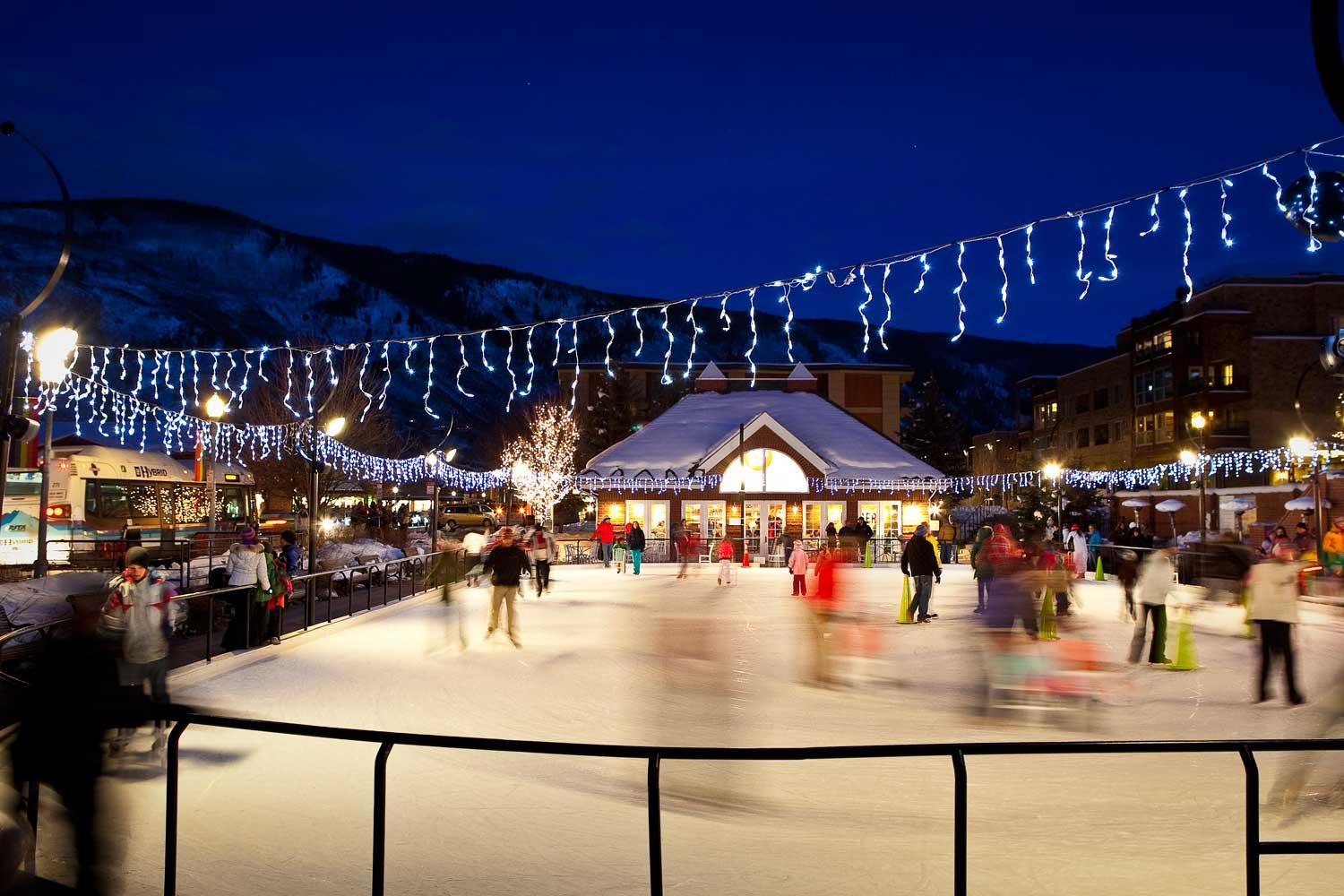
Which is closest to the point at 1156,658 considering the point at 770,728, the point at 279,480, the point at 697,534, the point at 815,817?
the point at 770,728

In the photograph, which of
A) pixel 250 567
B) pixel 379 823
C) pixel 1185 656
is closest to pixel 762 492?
pixel 1185 656

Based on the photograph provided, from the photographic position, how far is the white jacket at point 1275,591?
1033 centimetres

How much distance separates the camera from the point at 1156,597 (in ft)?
44.4

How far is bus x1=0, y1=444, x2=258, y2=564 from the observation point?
26.5 m

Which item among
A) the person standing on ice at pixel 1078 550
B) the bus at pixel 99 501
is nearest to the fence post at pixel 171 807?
the bus at pixel 99 501

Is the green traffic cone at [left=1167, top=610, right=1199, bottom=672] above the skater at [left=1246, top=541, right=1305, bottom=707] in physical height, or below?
below

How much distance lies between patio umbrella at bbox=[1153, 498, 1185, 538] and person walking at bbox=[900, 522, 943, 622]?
93.2ft

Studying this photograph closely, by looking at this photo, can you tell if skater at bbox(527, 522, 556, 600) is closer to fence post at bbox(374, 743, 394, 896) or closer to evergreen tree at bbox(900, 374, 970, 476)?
fence post at bbox(374, 743, 394, 896)

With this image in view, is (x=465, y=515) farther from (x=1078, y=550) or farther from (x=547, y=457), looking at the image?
(x=1078, y=550)

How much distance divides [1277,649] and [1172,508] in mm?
35286

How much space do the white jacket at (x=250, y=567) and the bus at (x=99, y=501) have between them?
1221 cm

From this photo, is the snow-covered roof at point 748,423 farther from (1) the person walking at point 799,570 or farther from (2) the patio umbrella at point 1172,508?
(1) the person walking at point 799,570

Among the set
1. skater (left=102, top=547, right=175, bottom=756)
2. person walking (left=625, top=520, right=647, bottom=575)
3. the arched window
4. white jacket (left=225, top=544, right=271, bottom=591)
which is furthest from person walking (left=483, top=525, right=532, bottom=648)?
the arched window

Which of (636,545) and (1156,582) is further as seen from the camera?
(636,545)
